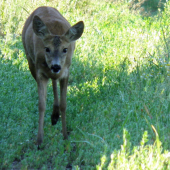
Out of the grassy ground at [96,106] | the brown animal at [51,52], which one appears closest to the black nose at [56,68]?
the brown animal at [51,52]

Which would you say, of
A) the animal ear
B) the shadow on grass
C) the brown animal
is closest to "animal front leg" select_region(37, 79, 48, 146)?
the brown animal

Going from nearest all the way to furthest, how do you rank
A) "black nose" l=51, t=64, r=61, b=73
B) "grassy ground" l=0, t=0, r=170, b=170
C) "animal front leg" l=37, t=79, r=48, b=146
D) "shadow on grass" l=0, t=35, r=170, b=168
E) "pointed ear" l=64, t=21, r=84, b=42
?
"grassy ground" l=0, t=0, r=170, b=170 < "shadow on grass" l=0, t=35, r=170, b=168 < "black nose" l=51, t=64, r=61, b=73 < "animal front leg" l=37, t=79, r=48, b=146 < "pointed ear" l=64, t=21, r=84, b=42

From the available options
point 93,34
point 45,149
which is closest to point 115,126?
point 45,149

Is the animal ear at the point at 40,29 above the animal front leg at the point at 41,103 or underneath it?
above

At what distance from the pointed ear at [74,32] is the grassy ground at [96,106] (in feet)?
4.47

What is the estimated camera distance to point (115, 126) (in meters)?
5.32

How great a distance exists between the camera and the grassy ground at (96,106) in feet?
14.0

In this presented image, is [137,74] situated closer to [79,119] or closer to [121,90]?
[121,90]

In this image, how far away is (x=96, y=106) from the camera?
19.8ft

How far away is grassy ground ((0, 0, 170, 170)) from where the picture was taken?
4.28 meters

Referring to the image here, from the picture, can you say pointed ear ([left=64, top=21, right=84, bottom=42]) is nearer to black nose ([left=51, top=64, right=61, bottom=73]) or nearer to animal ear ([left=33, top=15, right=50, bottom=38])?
animal ear ([left=33, top=15, right=50, bottom=38])

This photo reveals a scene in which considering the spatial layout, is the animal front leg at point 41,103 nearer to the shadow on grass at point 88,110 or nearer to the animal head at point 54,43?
the shadow on grass at point 88,110

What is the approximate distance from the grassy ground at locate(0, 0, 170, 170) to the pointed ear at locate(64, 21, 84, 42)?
136 cm

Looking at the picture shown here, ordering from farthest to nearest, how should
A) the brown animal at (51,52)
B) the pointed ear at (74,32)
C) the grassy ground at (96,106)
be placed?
1. the pointed ear at (74,32)
2. the brown animal at (51,52)
3. the grassy ground at (96,106)
